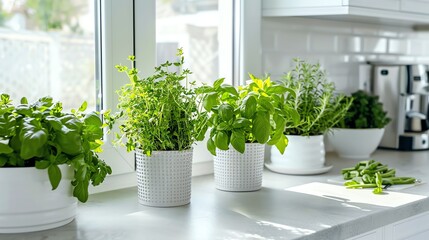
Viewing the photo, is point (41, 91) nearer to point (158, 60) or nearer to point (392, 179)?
point (158, 60)

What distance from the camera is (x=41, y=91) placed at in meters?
3.66

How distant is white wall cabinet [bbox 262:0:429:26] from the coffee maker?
0.29m

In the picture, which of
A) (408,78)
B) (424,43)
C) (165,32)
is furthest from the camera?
(424,43)

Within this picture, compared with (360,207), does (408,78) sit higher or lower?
higher

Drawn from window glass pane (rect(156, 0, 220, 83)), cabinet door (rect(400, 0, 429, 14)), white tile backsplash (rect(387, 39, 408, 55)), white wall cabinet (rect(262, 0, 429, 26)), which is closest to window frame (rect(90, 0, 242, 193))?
window glass pane (rect(156, 0, 220, 83))

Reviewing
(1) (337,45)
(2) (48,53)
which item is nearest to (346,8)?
(1) (337,45)

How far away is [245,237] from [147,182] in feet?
1.23

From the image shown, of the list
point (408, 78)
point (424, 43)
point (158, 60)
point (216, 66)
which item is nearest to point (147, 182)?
point (158, 60)

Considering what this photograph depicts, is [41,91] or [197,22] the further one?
[41,91]

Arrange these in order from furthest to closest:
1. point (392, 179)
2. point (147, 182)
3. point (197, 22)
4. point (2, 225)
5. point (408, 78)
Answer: point (408, 78) < point (197, 22) < point (392, 179) < point (147, 182) < point (2, 225)

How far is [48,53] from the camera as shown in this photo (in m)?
→ 4.30

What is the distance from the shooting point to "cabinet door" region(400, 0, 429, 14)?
93.0 inches

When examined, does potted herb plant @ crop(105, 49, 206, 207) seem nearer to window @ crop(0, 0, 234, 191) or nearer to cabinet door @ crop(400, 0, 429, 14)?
window @ crop(0, 0, 234, 191)

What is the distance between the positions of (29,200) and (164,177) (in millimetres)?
379
